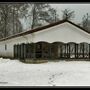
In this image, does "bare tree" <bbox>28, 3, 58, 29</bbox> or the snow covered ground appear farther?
"bare tree" <bbox>28, 3, 58, 29</bbox>

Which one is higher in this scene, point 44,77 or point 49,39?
point 49,39

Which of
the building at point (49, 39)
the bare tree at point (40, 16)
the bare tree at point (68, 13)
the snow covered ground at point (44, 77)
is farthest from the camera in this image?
the bare tree at point (40, 16)

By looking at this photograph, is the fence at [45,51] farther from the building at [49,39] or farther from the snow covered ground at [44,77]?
the snow covered ground at [44,77]

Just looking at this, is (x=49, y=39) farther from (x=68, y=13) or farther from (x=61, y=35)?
(x=68, y=13)

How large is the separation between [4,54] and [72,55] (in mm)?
4911

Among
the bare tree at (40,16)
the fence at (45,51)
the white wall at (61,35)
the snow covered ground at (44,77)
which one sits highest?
the bare tree at (40,16)

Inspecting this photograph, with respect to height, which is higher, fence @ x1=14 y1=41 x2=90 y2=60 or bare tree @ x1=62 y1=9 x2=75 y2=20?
bare tree @ x1=62 y1=9 x2=75 y2=20

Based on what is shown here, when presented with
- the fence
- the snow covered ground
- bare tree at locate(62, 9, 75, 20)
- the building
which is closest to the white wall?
the building

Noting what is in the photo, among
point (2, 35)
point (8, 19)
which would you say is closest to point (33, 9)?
point (8, 19)

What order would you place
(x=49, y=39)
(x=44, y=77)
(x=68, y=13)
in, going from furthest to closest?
(x=68, y=13), (x=49, y=39), (x=44, y=77)

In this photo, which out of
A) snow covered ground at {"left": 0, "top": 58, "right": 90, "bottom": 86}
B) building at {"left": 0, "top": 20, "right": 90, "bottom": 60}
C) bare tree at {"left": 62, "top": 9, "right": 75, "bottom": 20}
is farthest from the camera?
bare tree at {"left": 62, "top": 9, "right": 75, "bottom": 20}

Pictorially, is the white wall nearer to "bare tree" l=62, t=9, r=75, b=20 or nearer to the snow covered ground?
"bare tree" l=62, t=9, r=75, b=20

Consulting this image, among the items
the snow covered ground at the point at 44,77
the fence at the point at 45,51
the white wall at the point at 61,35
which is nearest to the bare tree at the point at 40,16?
the fence at the point at 45,51

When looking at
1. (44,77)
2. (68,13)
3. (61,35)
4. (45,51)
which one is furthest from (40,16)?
(44,77)
